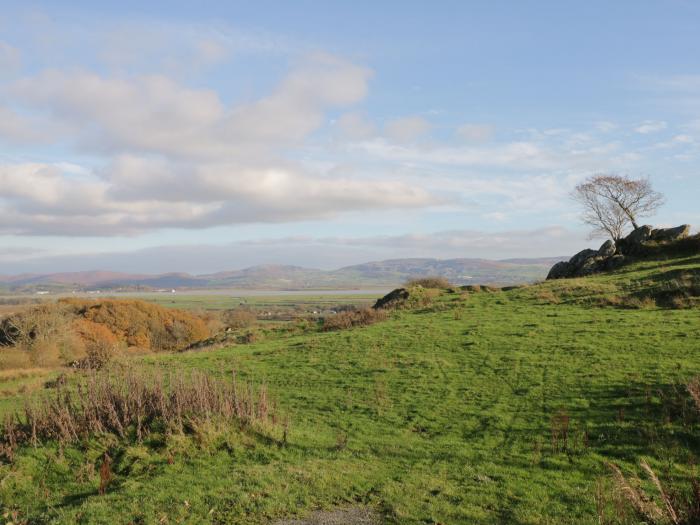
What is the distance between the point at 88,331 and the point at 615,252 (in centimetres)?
6486

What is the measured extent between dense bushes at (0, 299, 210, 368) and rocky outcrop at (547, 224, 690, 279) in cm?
4118

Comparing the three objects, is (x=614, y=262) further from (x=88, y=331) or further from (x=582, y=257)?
(x=88, y=331)

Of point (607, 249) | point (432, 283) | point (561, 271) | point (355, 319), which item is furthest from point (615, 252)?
point (355, 319)

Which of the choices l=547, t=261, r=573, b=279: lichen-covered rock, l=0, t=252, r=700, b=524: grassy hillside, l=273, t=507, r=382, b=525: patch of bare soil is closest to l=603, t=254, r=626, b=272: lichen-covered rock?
l=547, t=261, r=573, b=279: lichen-covered rock

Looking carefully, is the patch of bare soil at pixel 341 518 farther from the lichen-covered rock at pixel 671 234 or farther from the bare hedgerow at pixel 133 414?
the lichen-covered rock at pixel 671 234

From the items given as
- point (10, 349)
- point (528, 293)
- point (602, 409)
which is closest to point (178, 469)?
point (602, 409)

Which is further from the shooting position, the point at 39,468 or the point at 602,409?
the point at 602,409

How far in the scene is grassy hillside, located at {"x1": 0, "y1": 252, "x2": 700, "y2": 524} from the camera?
952cm

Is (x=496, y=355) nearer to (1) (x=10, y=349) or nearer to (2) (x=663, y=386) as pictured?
(2) (x=663, y=386)

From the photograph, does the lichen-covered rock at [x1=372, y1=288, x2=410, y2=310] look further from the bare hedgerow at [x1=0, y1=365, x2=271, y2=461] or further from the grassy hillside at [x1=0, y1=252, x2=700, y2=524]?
the bare hedgerow at [x1=0, y1=365, x2=271, y2=461]

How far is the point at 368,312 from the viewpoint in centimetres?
3781

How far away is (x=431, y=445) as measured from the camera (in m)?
13.0

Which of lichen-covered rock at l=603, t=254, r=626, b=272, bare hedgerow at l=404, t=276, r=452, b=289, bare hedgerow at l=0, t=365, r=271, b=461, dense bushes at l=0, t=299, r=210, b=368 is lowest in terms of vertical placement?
dense bushes at l=0, t=299, r=210, b=368

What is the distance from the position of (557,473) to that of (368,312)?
27119 mm
